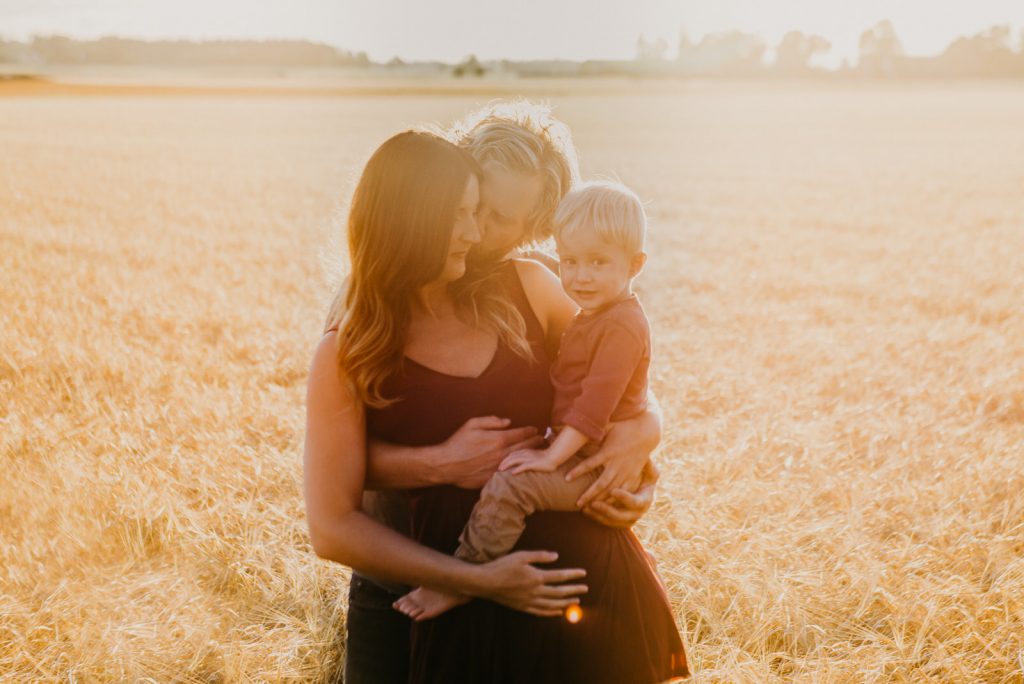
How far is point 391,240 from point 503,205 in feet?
1.89

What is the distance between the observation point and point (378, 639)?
2604 mm

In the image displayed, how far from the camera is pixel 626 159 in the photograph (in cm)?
2581

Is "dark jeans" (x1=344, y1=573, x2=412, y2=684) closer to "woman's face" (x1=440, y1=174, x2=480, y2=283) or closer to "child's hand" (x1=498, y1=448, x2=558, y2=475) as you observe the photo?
"child's hand" (x1=498, y1=448, x2=558, y2=475)

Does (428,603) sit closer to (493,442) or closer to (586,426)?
(493,442)

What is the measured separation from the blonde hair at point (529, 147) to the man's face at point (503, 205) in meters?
0.03

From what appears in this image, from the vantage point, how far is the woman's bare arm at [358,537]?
2168 millimetres

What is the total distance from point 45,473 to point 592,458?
9.14ft

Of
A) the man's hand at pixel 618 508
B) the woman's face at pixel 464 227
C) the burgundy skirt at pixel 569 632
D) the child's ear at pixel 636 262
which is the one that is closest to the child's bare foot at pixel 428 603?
the burgundy skirt at pixel 569 632

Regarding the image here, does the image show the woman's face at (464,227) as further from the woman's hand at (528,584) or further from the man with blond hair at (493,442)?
the woman's hand at (528,584)

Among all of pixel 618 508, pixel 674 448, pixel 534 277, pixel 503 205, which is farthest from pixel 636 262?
pixel 674 448

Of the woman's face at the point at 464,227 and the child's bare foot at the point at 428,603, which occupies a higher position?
the woman's face at the point at 464,227

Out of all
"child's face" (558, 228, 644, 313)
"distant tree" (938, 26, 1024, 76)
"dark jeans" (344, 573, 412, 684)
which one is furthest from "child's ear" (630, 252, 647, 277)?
"distant tree" (938, 26, 1024, 76)

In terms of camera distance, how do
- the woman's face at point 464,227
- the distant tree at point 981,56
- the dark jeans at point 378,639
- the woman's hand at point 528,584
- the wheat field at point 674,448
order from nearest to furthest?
1. the woman's hand at point 528,584
2. the woman's face at point 464,227
3. the dark jeans at point 378,639
4. the wheat field at point 674,448
5. the distant tree at point 981,56

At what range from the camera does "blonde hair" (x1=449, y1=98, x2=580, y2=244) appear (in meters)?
2.77
